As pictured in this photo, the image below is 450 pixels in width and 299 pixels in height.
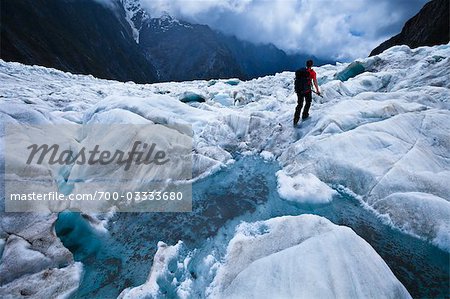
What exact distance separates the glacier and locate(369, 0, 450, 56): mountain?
113 ft

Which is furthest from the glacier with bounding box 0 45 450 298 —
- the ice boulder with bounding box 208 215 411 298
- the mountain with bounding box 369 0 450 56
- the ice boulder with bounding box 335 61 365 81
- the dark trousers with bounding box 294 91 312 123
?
the mountain with bounding box 369 0 450 56

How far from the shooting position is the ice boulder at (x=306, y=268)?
387 cm

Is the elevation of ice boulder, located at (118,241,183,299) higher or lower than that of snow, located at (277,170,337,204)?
lower

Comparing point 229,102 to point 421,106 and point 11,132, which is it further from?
point 11,132

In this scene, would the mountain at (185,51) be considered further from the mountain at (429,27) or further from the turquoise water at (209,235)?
the turquoise water at (209,235)

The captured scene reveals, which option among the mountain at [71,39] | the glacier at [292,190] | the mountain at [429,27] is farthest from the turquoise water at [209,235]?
the mountain at [71,39]

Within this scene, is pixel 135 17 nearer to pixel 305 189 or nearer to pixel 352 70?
pixel 352 70

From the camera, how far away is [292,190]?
686 cm

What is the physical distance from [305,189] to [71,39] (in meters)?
112

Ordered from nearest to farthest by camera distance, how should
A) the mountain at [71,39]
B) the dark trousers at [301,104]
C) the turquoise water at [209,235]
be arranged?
the turquoise water at [209,235] < the dark trousers at [301,104] < the mountain at [71,39]

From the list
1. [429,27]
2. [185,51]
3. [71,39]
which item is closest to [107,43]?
[71,39]

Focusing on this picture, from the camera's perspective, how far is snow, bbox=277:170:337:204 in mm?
6488

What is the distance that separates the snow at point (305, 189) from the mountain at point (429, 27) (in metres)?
39.0

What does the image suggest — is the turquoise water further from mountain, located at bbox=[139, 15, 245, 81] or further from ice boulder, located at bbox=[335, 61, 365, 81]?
mountain, located at bbox=[139, 15, 245, 81]
